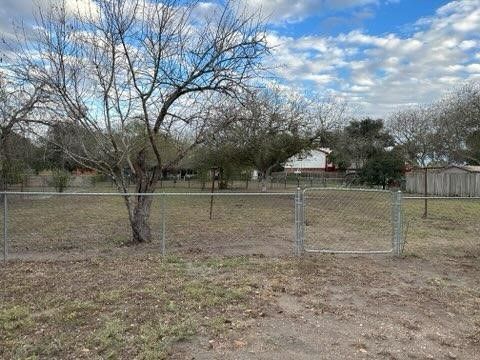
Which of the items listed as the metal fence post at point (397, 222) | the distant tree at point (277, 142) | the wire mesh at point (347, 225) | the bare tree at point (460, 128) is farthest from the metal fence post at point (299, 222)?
the bare tree at point (460, 128)

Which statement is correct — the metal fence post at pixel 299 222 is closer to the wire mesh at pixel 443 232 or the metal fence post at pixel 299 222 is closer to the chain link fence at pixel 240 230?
the chain link fence at pixel 240 230

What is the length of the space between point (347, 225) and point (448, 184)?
23.2m

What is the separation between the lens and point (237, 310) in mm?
5395

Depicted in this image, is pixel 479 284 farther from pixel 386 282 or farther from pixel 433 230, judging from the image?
pixel 433 230

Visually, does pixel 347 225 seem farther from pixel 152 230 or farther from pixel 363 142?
pixel 363 142

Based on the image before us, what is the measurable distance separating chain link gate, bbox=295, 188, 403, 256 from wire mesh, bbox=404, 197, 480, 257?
54 centimetres

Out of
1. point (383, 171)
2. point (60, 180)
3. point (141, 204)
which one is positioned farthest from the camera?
point (383, 171)

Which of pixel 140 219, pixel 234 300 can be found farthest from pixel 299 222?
pixel 140 219

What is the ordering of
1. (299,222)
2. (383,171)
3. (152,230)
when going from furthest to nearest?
1. (383,171)
2. (152,230)
3. (299,222)

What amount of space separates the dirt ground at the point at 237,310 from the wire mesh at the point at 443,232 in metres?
1.73

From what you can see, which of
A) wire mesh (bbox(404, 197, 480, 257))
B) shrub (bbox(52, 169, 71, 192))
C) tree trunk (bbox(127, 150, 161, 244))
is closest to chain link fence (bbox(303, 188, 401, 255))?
wire mesh (bbox(404, 197, 480, 257))

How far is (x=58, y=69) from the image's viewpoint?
980cm

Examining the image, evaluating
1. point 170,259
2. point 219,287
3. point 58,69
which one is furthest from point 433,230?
point 58,69

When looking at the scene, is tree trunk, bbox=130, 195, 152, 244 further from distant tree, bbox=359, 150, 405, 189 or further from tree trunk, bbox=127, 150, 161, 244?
distant tree, bbox=359, 150, 405, 189
